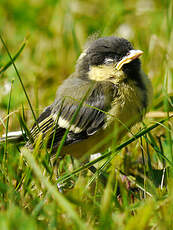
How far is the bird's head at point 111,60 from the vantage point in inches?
67.2

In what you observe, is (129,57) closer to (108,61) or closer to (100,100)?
(108,61)

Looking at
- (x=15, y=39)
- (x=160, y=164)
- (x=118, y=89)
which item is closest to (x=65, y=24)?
(x=15, y=39)

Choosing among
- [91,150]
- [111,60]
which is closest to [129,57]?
[111,60]

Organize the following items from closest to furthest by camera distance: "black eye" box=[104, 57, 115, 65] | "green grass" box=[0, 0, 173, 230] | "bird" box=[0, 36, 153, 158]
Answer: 1. "green grass" box=[0, 0, 173, 230]
2. "bird" box=[0, 36, 153, 158]
3. "black eye" box=[104, 57, 115, 65]

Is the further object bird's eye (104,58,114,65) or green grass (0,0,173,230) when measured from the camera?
bird's eye (104,58,114,65)

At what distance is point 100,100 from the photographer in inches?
65.8

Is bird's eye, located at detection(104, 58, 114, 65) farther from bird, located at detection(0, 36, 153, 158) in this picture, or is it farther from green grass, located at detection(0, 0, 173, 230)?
green grass, located at detection(0, 0, 173, 230)

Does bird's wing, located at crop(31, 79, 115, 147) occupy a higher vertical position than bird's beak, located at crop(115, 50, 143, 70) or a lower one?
lower

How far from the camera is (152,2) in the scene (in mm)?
3494

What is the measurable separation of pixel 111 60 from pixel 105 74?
0.22ft

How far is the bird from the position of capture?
1.63 meters

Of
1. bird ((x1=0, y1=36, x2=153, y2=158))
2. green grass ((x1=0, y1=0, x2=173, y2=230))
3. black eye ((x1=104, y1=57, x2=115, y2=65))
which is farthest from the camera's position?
black eye ((x1=104, y1=57, x2=115, y2=65))

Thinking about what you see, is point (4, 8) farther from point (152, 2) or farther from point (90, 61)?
point (90, 61)

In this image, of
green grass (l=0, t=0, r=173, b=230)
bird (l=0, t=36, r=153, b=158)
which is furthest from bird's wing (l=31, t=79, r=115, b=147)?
green grass (l=0, t=0, r=173, b=230)
